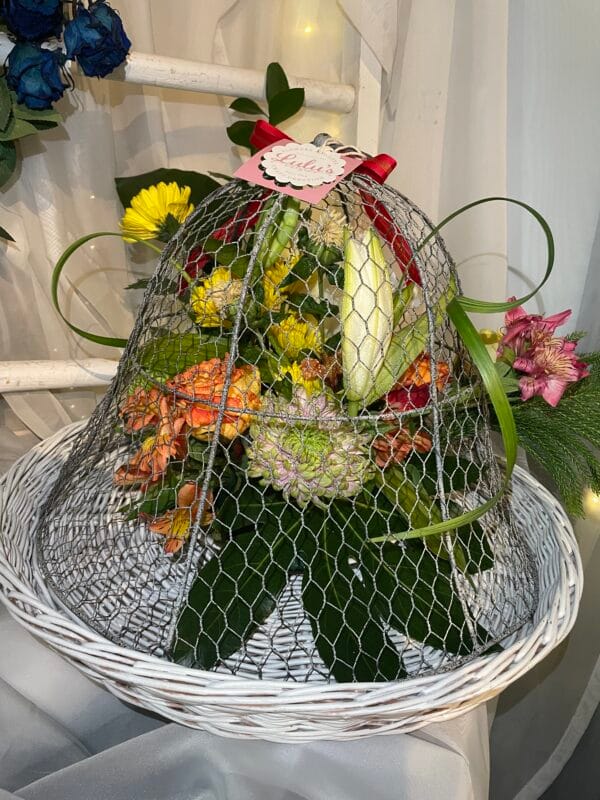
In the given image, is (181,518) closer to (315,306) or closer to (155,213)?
(315,306)

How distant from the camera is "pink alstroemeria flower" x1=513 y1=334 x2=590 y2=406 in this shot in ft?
2.01

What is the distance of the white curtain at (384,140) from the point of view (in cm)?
80

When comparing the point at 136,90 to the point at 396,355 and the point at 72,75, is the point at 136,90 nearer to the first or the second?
the point at 72,75

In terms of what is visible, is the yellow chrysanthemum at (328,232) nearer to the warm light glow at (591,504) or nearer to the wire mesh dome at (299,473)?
the wire mesh dome at (299,473)

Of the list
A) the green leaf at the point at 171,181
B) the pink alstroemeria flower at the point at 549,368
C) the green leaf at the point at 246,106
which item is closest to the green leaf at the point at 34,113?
the green leaf at the point at 171,181

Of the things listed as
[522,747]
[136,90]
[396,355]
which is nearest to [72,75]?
[136,90]

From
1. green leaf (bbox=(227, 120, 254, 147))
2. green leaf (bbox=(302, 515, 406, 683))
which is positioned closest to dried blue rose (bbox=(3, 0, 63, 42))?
green leaf (bbox=(227, 120, 254, 147))

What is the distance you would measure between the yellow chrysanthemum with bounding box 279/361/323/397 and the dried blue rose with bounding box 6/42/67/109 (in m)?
0.40

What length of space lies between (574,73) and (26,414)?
0.80m

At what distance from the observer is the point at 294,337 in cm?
56

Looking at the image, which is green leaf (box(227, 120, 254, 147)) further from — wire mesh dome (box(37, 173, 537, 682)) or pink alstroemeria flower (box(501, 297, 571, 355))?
pink alstroemeria flower (box(501, 297, 571, 355))

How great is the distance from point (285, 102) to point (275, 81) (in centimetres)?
4

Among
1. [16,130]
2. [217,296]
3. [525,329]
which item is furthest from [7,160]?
[525,329]

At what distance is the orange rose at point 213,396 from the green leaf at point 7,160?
15.6 inches
